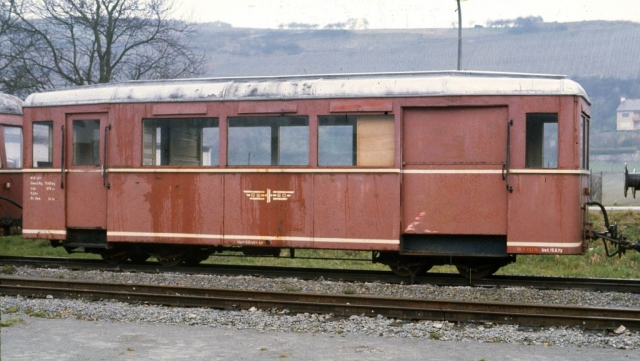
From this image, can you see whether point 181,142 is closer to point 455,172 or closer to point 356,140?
point 356,140

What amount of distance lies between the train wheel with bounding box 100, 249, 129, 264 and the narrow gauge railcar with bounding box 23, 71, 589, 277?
167mm

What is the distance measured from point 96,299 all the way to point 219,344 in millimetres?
3418

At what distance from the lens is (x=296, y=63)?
8481 cm

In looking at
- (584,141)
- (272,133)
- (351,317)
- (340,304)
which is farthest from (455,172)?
(351,317)

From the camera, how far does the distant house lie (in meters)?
72.6

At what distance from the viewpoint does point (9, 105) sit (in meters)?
17.1

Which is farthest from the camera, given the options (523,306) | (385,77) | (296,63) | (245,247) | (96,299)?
(296,63)

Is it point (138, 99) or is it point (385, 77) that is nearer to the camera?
point (385, 77)

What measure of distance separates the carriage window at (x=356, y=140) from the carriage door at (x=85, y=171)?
3.82 m

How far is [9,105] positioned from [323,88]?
8.10 metres

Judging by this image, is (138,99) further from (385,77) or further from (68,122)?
(385,77)

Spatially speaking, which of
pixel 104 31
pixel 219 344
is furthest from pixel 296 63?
pixel 219 344

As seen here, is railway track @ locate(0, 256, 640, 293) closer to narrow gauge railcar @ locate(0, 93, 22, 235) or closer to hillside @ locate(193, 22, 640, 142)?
narrow gauge railcar @ locate(0, 93, 22, 235)

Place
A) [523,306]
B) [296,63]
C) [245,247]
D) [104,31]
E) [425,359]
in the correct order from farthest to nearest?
[296,63], [104,31], [245,247], [523,306], [425,359]
